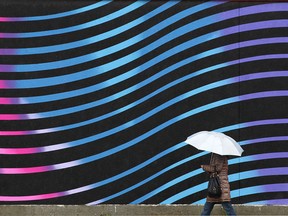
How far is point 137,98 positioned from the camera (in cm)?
855

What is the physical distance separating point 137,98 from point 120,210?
1.94 m

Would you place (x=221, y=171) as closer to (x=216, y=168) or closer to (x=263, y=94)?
(x=216, y=168)

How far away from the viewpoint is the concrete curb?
27.9 feet

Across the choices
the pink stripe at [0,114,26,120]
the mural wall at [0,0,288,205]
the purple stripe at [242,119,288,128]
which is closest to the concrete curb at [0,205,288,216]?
the mural wall at [0,0,288,205]

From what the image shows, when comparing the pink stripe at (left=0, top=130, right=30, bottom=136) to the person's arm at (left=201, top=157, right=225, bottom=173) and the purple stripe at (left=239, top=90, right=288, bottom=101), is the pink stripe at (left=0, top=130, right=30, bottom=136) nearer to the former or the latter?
the person's arm at (left=201, top=157, right=225, bottom=173)

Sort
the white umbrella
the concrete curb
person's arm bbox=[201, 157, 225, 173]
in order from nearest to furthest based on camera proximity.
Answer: the white umbrella → person's arm bbox=[201, 157, 225, 173] → the concrete curb

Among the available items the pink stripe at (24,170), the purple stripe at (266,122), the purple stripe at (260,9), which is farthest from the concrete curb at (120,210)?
the purple stripe at (260,9)

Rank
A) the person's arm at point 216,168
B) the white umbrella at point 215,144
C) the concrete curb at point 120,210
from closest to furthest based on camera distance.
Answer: the white umbrella at point 215,144, the person's arm at point 216,168, the concrete curb at point 120,210

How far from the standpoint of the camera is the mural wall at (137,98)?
852 centimetres

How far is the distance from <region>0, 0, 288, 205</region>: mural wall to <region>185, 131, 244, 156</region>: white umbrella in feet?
4.51

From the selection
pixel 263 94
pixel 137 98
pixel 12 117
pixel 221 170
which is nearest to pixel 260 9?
pixel 263 94

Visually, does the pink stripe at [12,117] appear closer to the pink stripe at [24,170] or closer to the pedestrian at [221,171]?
the pink stripe at [24,170]

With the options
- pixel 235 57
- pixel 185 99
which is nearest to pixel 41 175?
pixel 185 99

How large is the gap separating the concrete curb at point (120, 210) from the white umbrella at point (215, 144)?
1.82 m
